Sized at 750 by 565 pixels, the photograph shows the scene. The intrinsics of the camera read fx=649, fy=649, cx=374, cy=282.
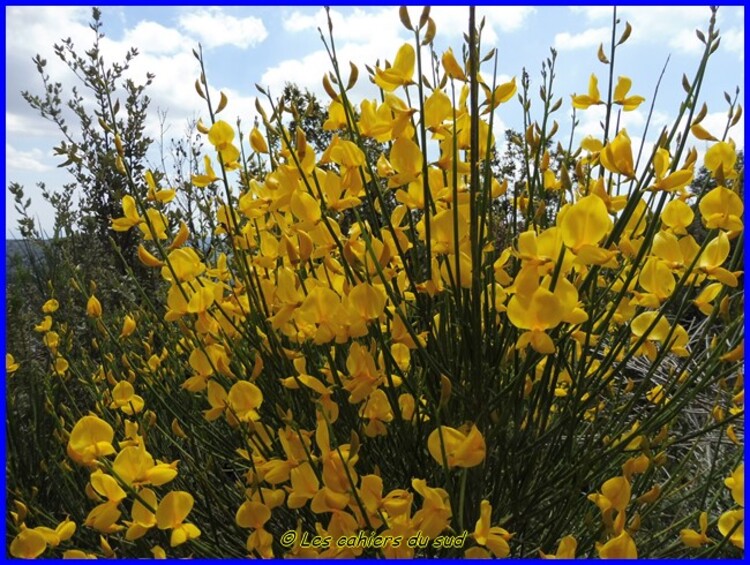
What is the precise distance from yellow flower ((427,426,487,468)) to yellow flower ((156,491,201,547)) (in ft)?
1.26

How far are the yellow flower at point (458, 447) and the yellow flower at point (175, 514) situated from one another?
0.38 metres

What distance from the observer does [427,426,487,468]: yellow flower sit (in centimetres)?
90

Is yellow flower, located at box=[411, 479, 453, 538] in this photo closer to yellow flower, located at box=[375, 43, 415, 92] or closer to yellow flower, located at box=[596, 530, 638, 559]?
yellow flower, located at box=[596, 530, 638, 559]

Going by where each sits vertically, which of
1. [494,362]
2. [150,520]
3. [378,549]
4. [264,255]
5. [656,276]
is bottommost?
[378,549]

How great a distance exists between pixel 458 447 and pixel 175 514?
0.45m

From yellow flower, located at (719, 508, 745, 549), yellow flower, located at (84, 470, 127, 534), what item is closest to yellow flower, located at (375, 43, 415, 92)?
yellow flower, located at (84, 470, 127, 534)

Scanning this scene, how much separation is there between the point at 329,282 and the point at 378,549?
1.54 feet

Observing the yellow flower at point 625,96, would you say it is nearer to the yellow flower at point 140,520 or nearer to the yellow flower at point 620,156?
the yellow flower at point 620,156

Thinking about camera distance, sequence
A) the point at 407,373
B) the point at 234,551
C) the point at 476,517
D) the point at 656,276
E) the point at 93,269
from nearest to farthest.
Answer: the point at 656,276 < the point at 476,517 < the point at 407,373 < the point at 234,551 < the point at 93,269

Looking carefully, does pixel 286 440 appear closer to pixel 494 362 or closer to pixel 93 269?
pixel 494 362

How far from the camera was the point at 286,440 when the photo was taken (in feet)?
3.62

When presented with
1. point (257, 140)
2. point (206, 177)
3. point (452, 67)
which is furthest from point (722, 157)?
point (206, 177)

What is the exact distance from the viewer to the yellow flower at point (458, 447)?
2.97ft

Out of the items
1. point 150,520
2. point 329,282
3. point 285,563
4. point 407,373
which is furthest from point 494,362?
point 150,520
